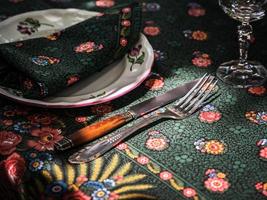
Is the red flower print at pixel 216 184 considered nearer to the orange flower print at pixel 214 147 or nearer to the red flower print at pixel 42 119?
the orange flower print at pixel 214 147

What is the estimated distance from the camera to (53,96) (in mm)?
853

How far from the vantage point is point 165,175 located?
723mm

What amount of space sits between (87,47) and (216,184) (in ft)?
1.09

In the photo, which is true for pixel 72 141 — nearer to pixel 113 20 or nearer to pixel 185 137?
pixel 185 137

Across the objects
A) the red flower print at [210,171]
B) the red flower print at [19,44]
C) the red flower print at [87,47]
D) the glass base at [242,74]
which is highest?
the red flower print at [19,44]

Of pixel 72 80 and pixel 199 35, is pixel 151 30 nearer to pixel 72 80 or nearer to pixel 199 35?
pixel 199 35

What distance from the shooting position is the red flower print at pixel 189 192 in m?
0.69

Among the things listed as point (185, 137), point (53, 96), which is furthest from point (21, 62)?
point (185, 137)

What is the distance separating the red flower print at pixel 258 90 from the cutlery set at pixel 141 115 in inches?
2.3

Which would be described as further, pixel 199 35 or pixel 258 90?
pixel 199 35

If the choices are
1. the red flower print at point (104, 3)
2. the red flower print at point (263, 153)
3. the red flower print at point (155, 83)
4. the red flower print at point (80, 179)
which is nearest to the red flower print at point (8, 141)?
the red flower print at point (80, 179)

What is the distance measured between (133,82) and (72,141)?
0.56 ft

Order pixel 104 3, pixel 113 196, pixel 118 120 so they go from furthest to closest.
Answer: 1. pixel 104 3
2. pixel 118 120
3. pixel 113 196

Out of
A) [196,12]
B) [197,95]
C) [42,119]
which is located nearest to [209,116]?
[197,95]
